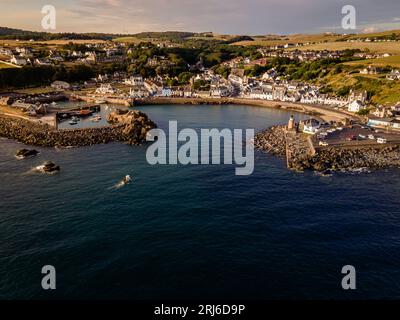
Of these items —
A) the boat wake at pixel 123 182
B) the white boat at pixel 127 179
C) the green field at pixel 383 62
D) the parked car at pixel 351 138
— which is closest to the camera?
the boat wake at pixel 123 182

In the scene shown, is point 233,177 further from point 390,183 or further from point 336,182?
point 390,183

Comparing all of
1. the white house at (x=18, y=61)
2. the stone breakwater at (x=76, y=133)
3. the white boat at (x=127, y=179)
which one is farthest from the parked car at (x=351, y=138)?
the white house at (x=18, y=61)

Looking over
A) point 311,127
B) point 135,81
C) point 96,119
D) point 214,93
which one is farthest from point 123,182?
point 135,81

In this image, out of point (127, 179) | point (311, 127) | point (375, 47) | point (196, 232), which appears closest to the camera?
point (196, 232)

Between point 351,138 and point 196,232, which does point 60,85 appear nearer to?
point 351,138

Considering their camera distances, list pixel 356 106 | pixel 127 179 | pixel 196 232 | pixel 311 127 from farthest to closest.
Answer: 1. pixel 356 106
2. pixel 311 127
3. pixel 127 179
4. pixel 196 232

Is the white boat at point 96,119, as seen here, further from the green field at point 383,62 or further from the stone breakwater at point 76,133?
the green field at point 383,62
